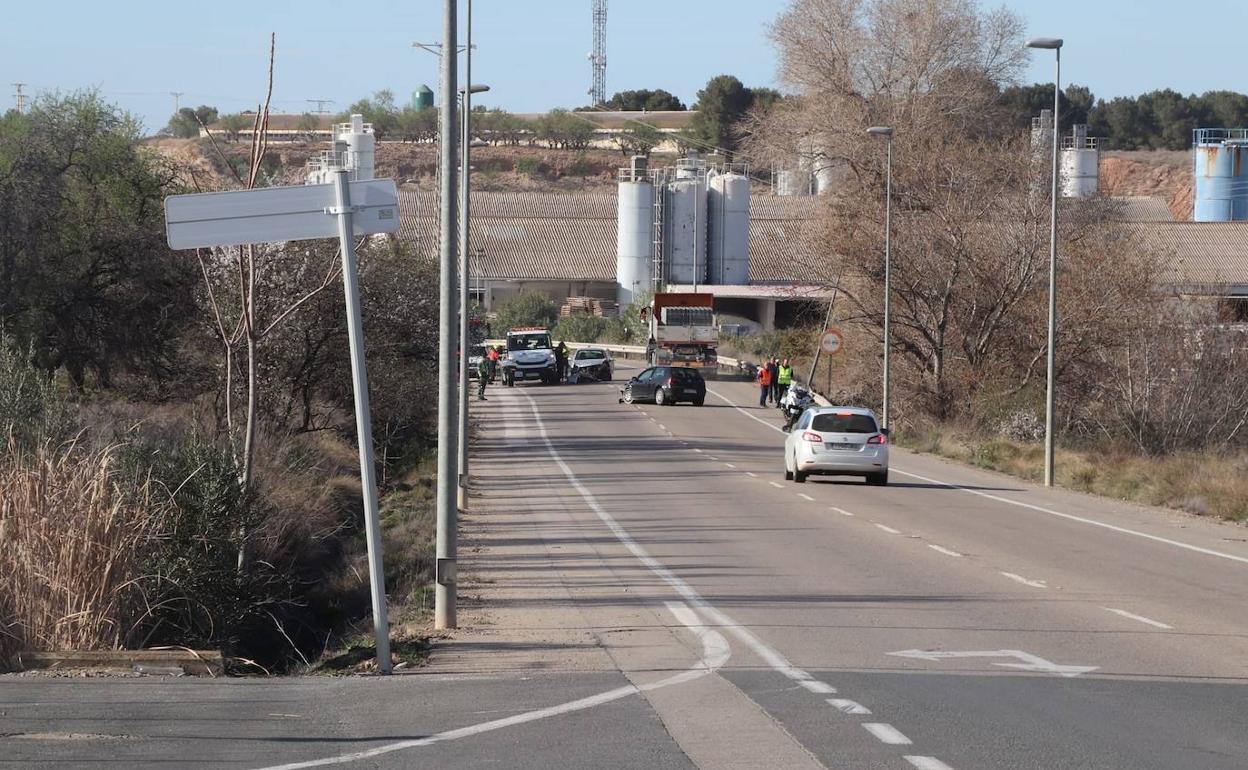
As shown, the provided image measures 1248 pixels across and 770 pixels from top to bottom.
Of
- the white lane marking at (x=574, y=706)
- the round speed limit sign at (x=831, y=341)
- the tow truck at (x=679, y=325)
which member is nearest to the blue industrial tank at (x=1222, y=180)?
the tow truck at (x=679, y=325)

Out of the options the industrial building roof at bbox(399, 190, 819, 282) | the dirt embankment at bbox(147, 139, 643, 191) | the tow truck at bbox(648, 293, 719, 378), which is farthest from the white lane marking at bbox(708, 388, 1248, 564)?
the dirt embankment at bbox(147, 139, 643, 191)

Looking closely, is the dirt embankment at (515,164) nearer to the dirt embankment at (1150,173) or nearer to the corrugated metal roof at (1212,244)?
the dirt embankment at (1150,173)

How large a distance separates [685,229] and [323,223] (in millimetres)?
84418

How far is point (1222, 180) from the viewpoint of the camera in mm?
102688

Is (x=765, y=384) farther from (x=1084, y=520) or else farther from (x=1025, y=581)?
(x=1025, y=581)

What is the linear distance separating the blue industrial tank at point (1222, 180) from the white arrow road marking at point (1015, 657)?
9783 centimetres

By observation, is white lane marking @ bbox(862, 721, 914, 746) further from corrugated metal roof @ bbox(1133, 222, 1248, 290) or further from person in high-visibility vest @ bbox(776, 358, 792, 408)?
corrugated metal roof @ bbox(1133, 222, 1248, 290)

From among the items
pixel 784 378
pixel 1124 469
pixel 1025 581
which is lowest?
pixel 1124 469

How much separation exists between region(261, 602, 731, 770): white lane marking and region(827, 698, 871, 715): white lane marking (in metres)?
1.20

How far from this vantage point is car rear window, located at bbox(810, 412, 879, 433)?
29.8 meters

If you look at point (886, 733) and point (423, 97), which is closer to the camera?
point (886, 733)

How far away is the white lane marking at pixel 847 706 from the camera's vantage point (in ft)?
28.8

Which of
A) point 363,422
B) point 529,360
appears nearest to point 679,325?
A: point 529,360

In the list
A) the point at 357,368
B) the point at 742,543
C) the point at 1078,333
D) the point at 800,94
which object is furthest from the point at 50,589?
the point at 800,94
